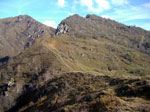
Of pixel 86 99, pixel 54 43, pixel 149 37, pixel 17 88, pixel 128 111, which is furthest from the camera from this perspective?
pixel 149 37

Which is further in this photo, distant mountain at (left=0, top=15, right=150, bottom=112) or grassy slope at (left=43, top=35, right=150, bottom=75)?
grassy slope at (left=43, top=35, right=150, bottom=75)

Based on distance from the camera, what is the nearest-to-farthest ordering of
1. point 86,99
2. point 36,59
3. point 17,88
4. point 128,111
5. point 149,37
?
point 128,111, point 86,99, point 17,88, point 36,59, point 149,37

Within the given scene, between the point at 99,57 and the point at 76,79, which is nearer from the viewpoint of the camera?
the point at 76,79

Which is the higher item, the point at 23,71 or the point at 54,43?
the point at 54,43

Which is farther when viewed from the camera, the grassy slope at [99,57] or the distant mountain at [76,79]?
the grassy slope at [99,57]

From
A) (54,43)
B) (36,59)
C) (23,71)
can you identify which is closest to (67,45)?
(54,43)

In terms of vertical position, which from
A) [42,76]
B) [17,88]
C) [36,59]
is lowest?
[17,88]

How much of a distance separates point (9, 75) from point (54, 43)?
43.7 m

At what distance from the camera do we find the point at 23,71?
7850 cm

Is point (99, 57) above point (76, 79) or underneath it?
above

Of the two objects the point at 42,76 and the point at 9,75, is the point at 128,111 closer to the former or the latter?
the point at 42,76

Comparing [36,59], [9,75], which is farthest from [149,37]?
[9,75]

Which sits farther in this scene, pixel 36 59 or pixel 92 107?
pixel 36 59

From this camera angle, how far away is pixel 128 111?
587 inches
